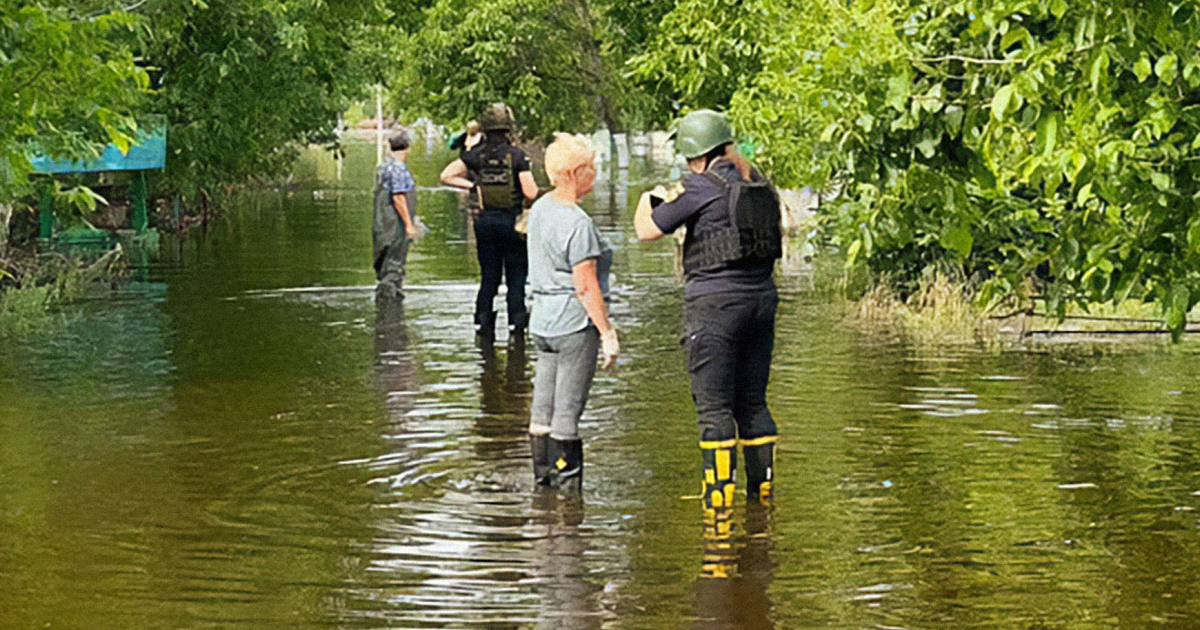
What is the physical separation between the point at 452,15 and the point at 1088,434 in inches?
1760

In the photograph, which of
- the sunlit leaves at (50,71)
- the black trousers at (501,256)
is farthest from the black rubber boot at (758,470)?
the black trousers at (501,256)

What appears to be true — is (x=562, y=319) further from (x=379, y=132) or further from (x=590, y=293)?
(x=379, y=132)

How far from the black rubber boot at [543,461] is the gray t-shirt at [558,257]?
0.51 m

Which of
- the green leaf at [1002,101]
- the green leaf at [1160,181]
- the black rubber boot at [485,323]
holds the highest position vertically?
the green leaf at [1002,101]

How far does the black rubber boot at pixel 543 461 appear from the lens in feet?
32.0

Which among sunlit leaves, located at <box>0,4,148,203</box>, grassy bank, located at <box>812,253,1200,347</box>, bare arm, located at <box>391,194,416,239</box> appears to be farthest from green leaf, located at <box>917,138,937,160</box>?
bare arm, located at <box>391,194,416,239</box>

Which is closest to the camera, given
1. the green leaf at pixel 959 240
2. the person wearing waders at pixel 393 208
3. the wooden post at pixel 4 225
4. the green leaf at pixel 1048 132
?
the green leaf at pixel 1048 132

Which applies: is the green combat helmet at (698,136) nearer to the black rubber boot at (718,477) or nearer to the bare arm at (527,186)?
the black rubber boot at (718,477)

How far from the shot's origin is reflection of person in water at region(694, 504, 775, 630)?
720 cm

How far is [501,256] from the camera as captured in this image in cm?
1636

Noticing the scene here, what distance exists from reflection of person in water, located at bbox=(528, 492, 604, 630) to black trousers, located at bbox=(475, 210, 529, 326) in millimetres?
6668

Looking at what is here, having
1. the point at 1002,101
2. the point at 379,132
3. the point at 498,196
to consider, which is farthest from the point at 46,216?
the point at 379,132

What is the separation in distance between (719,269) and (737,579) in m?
1.76

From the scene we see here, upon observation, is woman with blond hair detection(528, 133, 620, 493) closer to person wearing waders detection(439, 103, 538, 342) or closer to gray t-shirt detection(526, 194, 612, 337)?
gray t-shirt detection(526, 194, 612, 337)
